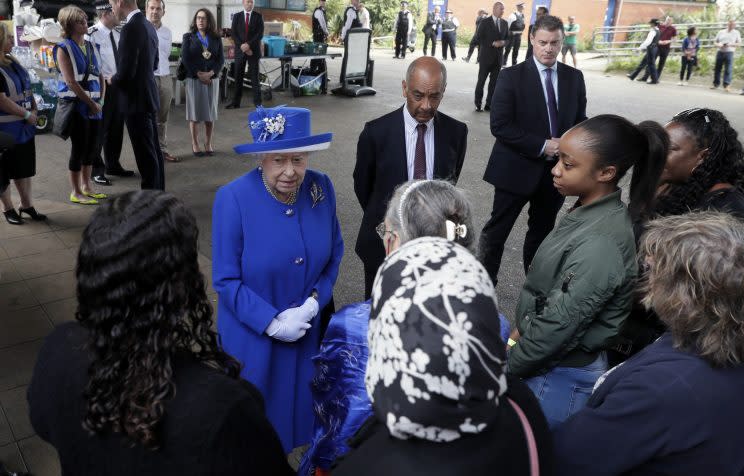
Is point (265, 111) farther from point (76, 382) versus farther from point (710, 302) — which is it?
point (710, 302)

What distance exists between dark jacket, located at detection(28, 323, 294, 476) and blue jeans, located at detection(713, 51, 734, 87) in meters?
19.9

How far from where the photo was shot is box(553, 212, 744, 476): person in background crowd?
1371 mm

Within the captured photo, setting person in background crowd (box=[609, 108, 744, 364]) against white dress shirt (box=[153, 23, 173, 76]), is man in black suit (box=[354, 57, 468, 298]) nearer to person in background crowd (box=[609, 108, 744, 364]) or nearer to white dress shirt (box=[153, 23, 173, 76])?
person in background crowd (box=[609, 108, 744, 364])

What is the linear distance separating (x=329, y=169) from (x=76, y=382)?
21.7 feet

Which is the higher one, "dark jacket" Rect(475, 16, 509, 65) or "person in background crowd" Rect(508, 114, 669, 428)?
"dark jacket" Rect(475, 16, 509, 65)

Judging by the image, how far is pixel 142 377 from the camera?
1229 mm

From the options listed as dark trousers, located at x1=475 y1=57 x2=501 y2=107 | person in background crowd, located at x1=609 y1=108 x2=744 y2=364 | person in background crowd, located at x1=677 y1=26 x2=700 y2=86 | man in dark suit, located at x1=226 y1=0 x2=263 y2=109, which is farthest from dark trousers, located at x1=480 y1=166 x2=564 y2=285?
person in background crowd, located at x1=677 y1=26 x2=700 y2=86

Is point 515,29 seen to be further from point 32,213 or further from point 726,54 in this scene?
point 32,213

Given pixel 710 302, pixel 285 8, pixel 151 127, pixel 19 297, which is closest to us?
pixel 710 302

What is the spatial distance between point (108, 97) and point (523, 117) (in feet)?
13.9

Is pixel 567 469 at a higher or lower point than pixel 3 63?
lower

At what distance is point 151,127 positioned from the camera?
5.71 metres

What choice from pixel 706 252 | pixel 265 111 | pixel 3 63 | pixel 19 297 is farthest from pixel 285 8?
pixel 706 252

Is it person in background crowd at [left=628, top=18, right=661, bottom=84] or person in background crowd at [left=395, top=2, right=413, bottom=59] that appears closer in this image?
person in background crowd at [left=628, top=18, right=661, bottom=84]
